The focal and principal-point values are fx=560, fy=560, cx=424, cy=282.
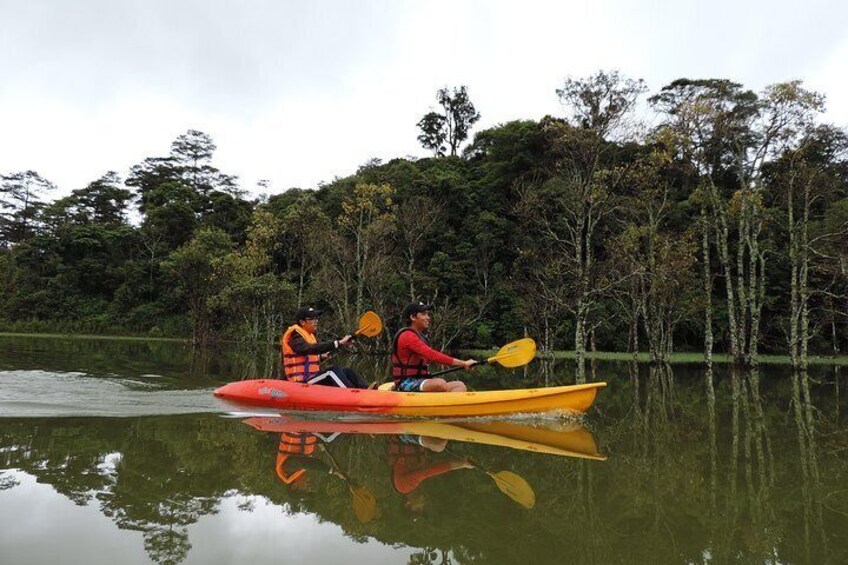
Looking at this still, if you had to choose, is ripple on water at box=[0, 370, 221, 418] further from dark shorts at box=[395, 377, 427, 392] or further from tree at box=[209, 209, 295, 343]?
tree at box=[209, 209, 295, 343]

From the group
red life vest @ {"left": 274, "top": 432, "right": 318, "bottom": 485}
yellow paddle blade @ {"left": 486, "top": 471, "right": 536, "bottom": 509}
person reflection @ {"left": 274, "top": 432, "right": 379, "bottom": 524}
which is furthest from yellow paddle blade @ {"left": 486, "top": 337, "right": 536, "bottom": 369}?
yellow paddle blade @ {"left": 486, "top": 471, "right": 536, "bottom": 509}

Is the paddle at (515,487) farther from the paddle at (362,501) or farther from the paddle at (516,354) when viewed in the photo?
the paddle at (516,354)

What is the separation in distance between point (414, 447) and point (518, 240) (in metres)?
25.4

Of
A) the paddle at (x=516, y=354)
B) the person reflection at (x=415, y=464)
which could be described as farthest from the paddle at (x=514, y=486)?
the paddle at (x=516, y=354)

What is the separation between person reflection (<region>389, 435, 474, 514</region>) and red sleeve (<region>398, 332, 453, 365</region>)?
1.34 meters

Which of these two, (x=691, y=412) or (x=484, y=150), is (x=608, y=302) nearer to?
(x=484, y=150)

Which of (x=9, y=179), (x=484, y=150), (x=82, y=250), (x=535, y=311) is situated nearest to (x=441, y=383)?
(x=535, y=311)

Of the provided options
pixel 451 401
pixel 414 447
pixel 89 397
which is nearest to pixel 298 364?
pixel 451 401

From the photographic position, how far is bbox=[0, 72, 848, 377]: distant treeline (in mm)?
18641

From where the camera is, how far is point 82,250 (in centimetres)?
4041

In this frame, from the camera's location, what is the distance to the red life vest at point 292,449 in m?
4.20

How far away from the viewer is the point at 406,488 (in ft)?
12.9

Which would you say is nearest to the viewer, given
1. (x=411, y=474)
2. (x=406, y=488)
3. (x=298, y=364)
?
(x=406, y=488)

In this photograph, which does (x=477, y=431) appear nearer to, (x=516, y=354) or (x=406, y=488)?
(x=516, y=354)
